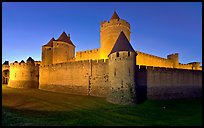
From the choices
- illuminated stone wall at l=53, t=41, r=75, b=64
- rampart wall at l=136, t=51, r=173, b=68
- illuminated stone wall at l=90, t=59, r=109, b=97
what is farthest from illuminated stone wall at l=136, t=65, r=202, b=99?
illuminated stone wall at l=53, t=41, r=75, b=64

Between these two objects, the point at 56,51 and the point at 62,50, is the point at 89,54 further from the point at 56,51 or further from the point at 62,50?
the point at 56,51

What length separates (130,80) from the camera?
18938mm

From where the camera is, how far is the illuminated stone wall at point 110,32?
27.8m

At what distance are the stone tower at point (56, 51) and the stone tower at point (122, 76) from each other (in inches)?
570

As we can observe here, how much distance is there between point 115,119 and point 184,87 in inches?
576

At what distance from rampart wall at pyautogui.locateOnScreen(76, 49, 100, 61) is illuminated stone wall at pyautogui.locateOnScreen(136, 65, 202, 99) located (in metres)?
11.1

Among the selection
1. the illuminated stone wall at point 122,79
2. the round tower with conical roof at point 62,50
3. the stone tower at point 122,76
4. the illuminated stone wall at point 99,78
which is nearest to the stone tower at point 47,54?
the round tower with conical roof at point 62,50

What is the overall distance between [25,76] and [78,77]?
10914 millimetres

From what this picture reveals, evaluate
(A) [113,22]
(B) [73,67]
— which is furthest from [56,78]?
(A) [113,22]

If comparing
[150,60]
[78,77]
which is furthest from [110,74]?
[150,60]

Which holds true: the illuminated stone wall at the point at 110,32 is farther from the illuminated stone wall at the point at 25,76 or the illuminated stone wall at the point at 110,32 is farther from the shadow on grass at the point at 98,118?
the shadow on grass at the point at 98,118

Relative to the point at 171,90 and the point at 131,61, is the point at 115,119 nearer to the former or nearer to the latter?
the point at 131,61

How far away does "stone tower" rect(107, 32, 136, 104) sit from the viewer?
731 inches

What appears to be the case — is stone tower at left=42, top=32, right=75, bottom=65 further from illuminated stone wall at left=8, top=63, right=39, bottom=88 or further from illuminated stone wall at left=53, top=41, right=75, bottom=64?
illuminated stone wall at left=8, top=63, right=39, bottom=88
